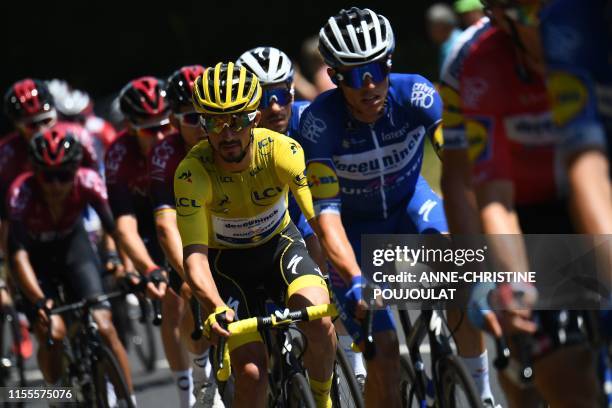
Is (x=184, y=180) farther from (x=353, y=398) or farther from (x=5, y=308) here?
(x=5, y=308)

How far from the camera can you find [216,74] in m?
6.73

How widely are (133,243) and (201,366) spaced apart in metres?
0.96

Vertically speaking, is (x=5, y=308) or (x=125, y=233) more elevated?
(x=125, y=233)

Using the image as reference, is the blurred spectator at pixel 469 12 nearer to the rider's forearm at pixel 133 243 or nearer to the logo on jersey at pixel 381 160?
the rider's forearm at pixel 133 243

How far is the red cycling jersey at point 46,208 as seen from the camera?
934cm

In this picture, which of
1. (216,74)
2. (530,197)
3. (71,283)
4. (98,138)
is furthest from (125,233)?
(98,138)

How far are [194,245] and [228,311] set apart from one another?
505 millimetres

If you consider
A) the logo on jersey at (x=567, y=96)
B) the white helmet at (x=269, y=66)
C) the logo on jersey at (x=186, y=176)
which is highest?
the logo on jersey at (x=567, y=96)

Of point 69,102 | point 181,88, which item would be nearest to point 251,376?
point 181,88

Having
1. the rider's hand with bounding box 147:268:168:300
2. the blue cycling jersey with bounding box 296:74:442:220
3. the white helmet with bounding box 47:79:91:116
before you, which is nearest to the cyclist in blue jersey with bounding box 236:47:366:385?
the blue cycling jersey with bounding box 296:74:442:220

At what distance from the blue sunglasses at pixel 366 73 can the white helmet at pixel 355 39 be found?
1.1 inches

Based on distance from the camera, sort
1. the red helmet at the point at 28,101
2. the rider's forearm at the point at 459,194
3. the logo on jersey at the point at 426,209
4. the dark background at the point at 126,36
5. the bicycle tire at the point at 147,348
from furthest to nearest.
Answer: the dark background at the point at 126,36, the bicycle tire at the point at 147,348, the red helmet at the point at 28,101, the logo on jersey at the point at 426,209, the rider's forearm at the point at 459,194

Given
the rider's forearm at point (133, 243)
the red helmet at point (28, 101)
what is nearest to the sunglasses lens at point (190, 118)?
the rider's forearm at point (133, 243)

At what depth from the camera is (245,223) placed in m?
6.99
